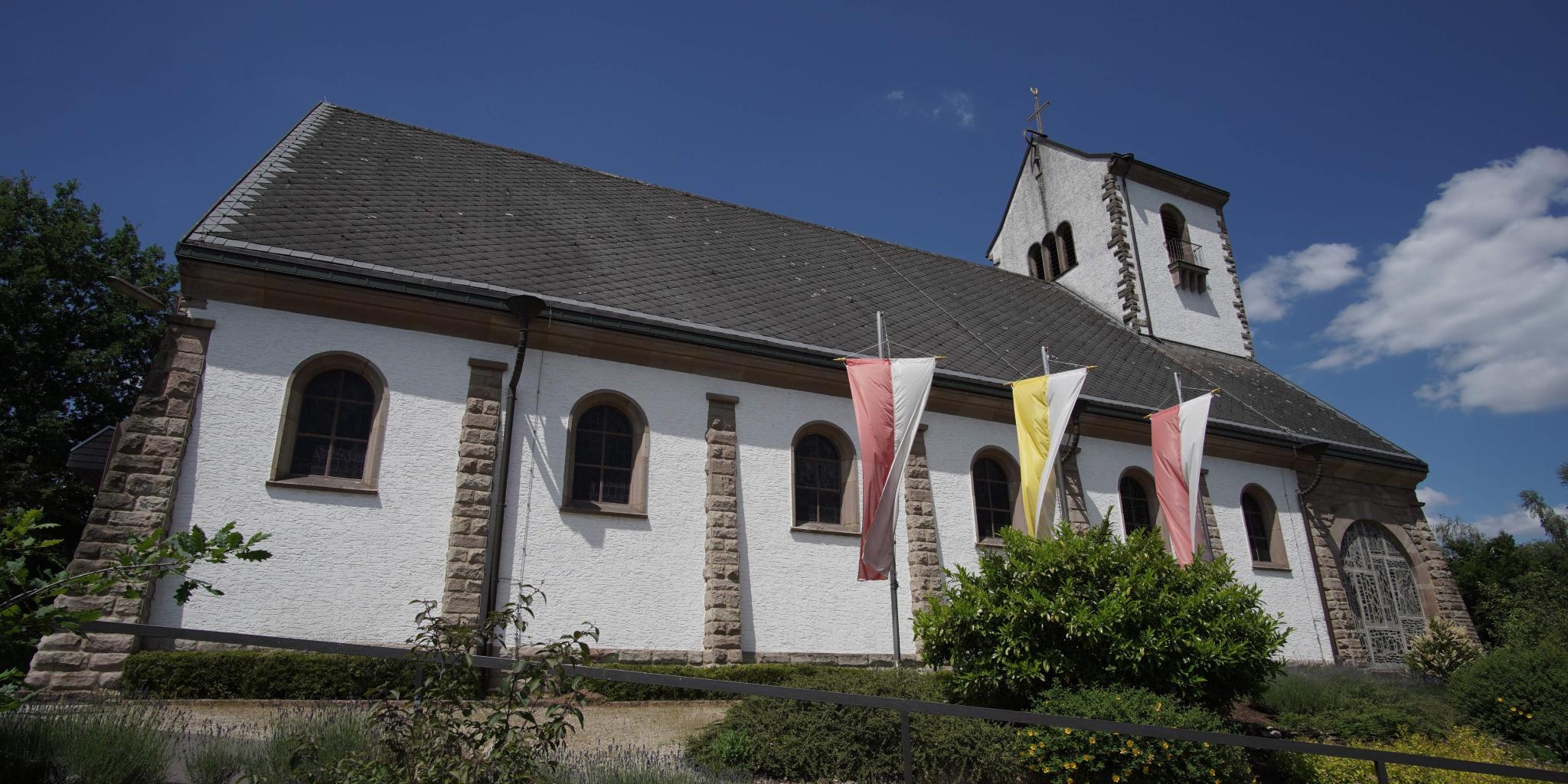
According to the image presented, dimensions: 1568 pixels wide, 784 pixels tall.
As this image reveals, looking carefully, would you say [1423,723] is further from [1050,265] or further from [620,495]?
[1050,265]

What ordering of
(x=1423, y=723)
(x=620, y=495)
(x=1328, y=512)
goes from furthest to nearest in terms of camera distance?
(x=1328, y=512) < (x=620, y=495) < (x=1423, y=723)

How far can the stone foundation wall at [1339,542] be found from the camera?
56.6ft

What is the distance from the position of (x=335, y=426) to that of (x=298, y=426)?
0.40 meters

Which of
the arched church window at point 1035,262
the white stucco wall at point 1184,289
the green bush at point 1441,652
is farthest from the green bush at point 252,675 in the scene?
the arched church window at point 1035,262

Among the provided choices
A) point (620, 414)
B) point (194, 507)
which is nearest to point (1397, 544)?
point (620, 414)

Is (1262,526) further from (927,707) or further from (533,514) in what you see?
(927,707)

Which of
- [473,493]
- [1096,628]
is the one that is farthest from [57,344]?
[1096,628]

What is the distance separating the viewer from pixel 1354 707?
11.1 m

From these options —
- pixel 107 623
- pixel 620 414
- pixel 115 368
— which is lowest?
pixel 107 623

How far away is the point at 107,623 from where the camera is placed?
4531 millimetres

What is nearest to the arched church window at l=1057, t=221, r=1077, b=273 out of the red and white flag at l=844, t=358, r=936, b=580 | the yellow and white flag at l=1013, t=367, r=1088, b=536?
the yellow and white flag at l=1013, t=367, r=1088, b=536

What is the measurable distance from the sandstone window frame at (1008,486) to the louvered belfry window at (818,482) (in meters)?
2.32

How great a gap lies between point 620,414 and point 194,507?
203 inches

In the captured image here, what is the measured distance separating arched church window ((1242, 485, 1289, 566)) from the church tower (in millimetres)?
5245
